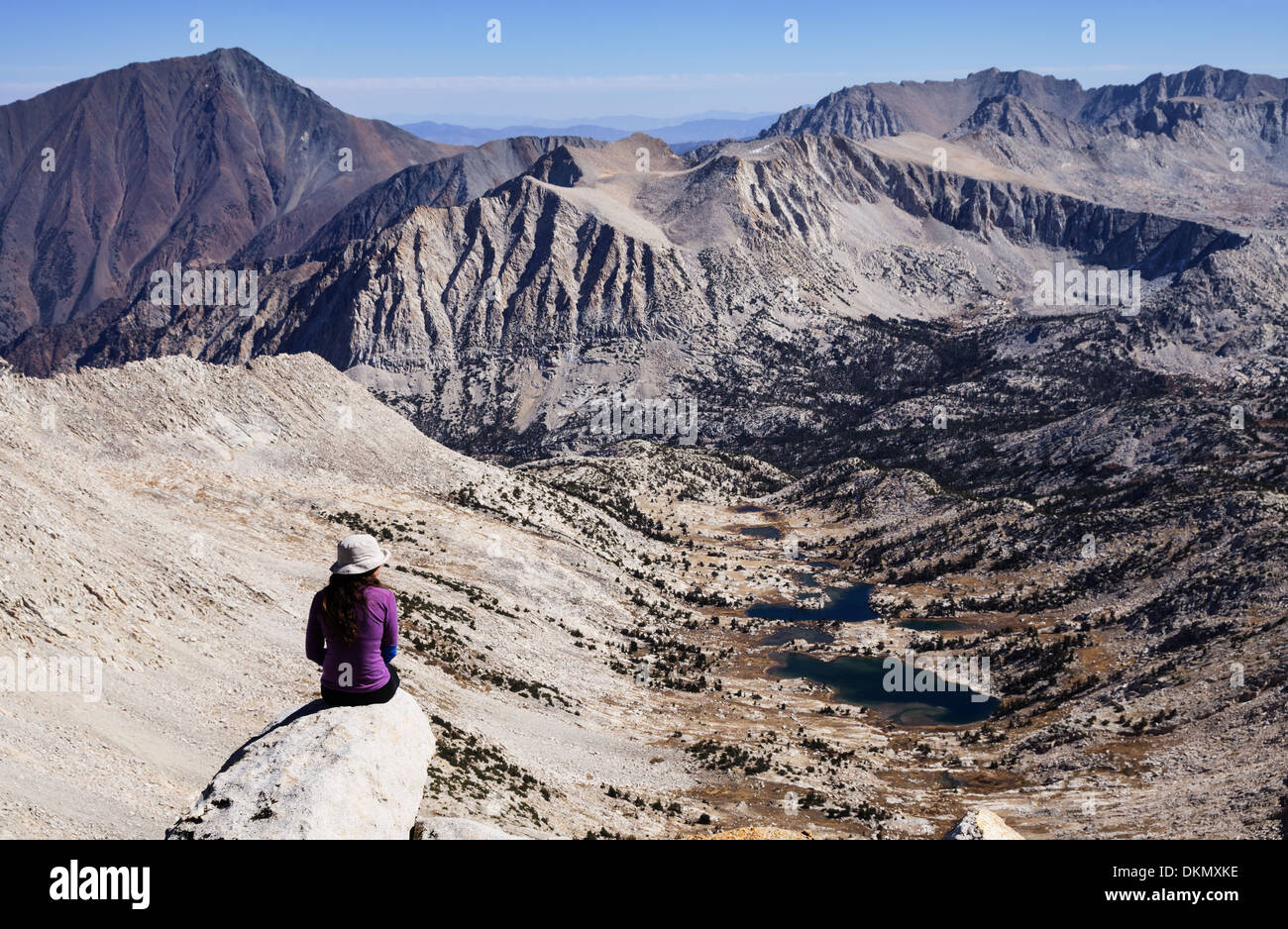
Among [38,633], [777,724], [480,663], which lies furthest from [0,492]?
[777,724]

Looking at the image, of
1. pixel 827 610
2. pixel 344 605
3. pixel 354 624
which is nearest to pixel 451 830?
pixel 354 624

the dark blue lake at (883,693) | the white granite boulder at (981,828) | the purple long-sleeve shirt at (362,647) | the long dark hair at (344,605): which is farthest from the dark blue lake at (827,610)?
the long dark hair at (344,605)

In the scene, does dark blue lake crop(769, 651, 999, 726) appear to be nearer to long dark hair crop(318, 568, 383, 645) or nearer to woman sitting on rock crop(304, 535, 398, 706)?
woman sitting on rock crop(304, 535, 398, 706)

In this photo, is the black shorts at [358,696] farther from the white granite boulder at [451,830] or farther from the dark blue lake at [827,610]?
the dark blue lake at [827,610]

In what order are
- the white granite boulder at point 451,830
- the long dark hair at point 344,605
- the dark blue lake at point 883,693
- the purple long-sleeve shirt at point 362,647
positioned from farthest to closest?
the dark blue lake at point 883,693, the white granite boulder at point 451,830, the purple long-sleeve shirt at point 362,647, the long dark hair at point 344,605

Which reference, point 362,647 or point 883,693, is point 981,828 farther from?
point 883,693

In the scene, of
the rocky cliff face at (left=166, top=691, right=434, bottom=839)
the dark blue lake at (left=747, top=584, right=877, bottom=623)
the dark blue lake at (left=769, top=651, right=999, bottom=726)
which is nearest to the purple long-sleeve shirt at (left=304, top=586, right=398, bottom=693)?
the rocky cliff face at (left=166, top=691, right=434, bottom=839)
